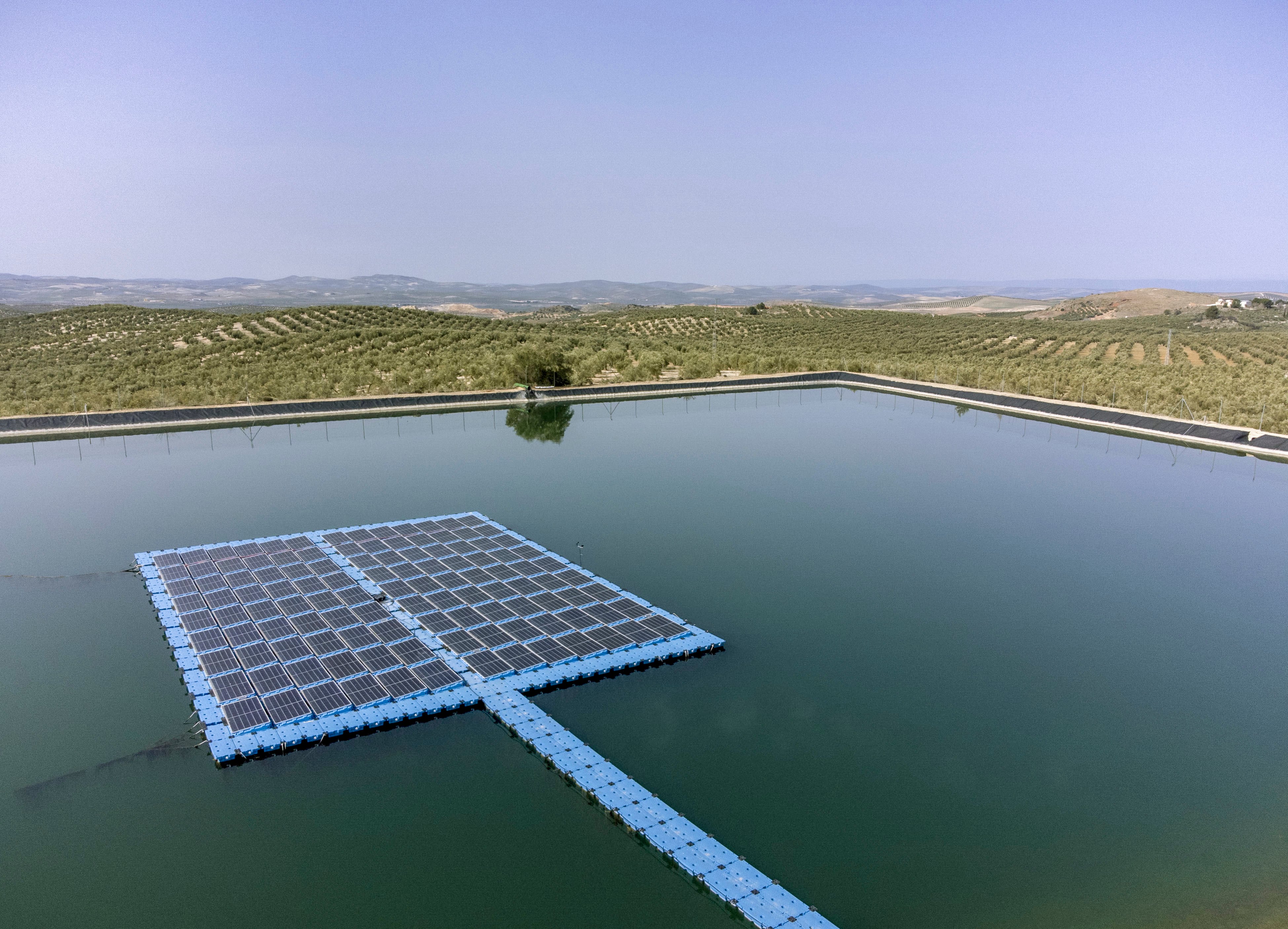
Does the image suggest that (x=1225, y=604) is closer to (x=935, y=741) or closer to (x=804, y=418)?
(x=935, y=741)

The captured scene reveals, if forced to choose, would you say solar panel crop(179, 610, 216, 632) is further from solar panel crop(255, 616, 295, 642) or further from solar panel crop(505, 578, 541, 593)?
solar panel crop(505, 578, 541, 593)

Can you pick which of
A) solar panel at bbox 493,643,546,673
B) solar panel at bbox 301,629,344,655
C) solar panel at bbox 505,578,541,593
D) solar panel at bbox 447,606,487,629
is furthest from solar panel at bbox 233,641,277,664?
solar panel at bbox 505,578,541,593

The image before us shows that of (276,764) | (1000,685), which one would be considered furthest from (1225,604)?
(276,764)

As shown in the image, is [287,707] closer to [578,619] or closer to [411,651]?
[411,651]

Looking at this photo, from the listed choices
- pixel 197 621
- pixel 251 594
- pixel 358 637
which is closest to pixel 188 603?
pixel 197 621

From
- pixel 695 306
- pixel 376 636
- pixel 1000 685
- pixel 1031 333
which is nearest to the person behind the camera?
pixel 1000 685

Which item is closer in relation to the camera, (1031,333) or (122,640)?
(122,640)

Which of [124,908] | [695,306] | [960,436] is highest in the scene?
[695,306]
